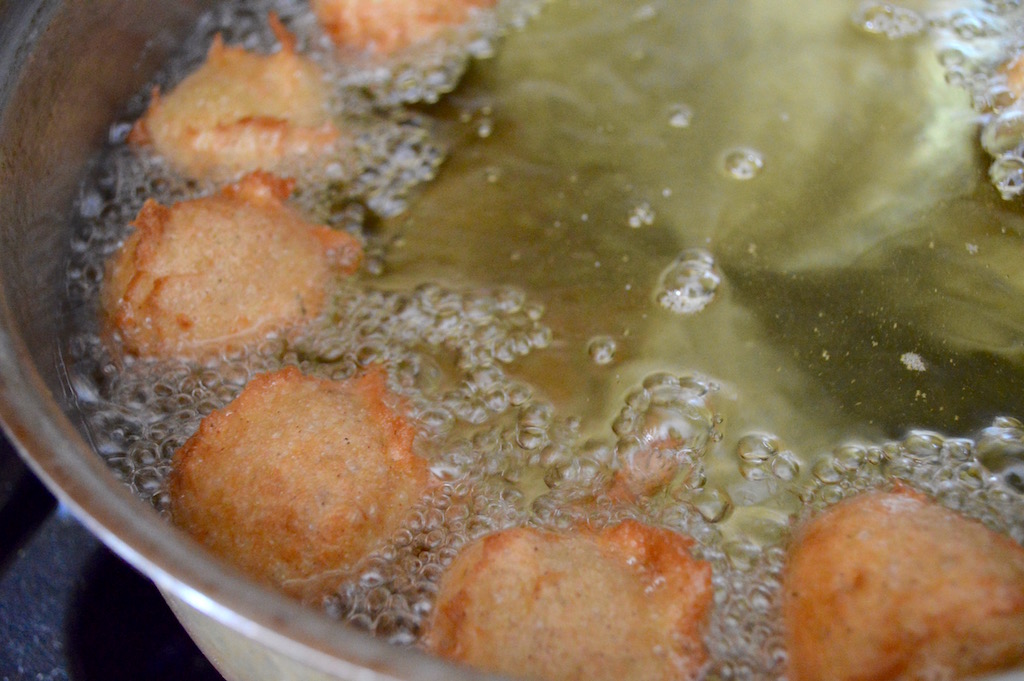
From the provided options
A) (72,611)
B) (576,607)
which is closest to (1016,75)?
(576,607)

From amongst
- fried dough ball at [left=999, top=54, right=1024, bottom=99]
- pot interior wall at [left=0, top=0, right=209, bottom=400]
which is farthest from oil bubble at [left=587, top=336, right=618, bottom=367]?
fried dough ball at [left=999, top=54, right=1024, bottom=99]

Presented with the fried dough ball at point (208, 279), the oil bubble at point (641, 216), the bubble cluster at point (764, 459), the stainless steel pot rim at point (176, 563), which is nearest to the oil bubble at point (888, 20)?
the oil bubble at point (641, 216)

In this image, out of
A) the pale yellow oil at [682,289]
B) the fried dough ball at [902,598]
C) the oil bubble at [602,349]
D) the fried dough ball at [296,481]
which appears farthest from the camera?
the oil bubble at [602,349]

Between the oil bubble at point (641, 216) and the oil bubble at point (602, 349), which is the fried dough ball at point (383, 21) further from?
the oil bubble at point (602, 349)

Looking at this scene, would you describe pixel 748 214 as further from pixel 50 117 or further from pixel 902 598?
pixel 50 117

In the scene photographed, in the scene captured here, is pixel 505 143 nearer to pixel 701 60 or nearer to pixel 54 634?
pixel 701 60
